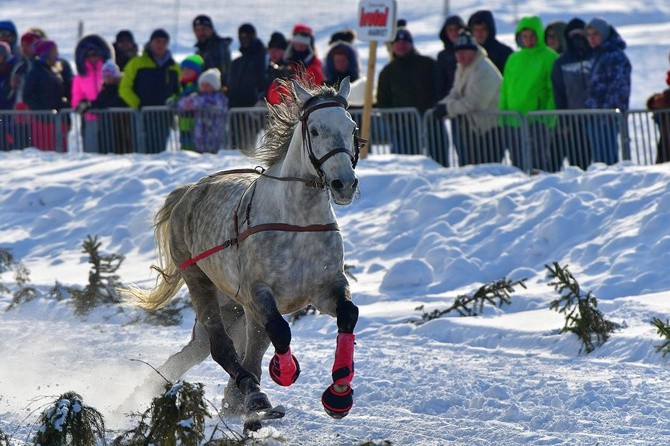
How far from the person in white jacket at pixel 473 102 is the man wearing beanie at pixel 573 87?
71 centimetres

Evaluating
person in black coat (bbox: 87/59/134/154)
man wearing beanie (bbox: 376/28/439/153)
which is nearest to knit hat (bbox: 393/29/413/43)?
man wearing beanie (bbox: 376/28/439/153)

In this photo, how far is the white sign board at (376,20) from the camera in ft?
46.7

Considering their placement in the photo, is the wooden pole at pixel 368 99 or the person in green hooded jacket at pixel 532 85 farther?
the wooden pole at pixel 368 99

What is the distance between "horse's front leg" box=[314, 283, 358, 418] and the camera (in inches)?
265

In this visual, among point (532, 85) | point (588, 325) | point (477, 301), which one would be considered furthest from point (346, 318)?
point (532, 85)

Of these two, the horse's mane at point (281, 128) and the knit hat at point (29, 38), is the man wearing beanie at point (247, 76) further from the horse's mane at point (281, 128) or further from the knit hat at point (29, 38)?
the horse's mane at point (281, 128)

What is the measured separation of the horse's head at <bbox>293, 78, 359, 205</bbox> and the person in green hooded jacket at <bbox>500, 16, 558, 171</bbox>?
6527 millimetres

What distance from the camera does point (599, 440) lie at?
660 cm

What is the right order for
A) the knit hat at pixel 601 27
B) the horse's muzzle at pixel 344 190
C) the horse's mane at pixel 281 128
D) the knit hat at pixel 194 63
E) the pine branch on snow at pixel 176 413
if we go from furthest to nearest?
the knit hat at pixel 194 63
the knit hat at pixel 601 27
the horse's mane at pixel 281 128
the horse's muzzle at pixel 344 190
the pine branch on snow at pixel 176 413

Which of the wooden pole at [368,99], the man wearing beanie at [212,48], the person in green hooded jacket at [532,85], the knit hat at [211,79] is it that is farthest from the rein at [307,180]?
the man wearing beanie at [212,48]

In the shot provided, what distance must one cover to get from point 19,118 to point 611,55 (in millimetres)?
8052

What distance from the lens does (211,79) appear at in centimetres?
1527

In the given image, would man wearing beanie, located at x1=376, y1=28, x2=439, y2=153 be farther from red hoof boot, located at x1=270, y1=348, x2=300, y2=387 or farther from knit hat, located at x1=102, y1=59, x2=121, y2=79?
red hoof boot, located at x1=270, y1=348, x2=300, y2=387

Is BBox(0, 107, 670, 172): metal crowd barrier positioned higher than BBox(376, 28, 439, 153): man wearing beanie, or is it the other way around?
BBox(376, 28, 439, 153): man wearing beanie
